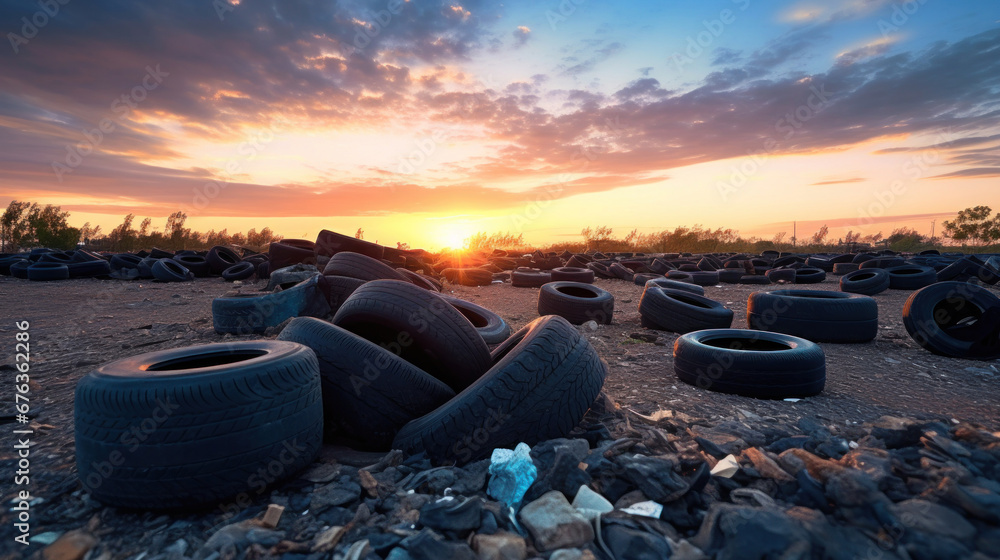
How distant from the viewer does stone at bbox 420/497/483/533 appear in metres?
1.78

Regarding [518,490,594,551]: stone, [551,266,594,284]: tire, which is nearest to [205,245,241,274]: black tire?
[551,266,594,284]: tire

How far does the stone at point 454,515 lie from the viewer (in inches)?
70.2

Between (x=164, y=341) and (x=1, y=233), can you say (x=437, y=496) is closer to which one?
(x=164, y=341)

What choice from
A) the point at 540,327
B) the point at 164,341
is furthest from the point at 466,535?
the point at 164,341

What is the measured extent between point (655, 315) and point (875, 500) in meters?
4.80

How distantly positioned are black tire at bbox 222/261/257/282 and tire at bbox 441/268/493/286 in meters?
5.63

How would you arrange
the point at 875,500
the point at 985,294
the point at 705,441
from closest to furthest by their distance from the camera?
1. the point at 875,500
2. the point at 705,441
3. the point at 985,294

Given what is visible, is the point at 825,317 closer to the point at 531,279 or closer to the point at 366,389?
the point at 366,389

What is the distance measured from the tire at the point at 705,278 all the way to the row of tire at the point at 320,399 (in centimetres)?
992

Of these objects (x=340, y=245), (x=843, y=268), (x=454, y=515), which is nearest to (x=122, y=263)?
(x=340, y=245)

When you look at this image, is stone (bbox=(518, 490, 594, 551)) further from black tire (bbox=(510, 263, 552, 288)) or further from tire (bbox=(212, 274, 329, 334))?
black tire (bbox=(510, 263, 552, 288))

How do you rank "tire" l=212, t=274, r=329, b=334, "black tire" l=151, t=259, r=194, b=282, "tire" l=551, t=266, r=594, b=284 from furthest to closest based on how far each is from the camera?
1. "black tire" l=151, t=259, r=194, b=282
2. "tire" l=551, t=266, r=594, b=284
3. "tire" l=212, t=274, r=329, b=334

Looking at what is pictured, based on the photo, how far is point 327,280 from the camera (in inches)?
248

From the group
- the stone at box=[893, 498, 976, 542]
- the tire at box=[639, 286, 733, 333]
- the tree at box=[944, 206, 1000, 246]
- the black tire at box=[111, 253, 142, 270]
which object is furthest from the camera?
the tree at box=[944, 206, 1000, 246]
